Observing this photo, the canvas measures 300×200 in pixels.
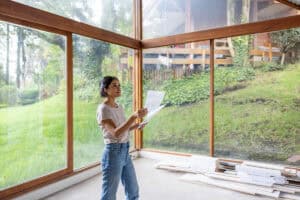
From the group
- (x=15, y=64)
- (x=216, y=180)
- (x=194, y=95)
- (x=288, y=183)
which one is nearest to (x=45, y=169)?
(x=15, y=64)

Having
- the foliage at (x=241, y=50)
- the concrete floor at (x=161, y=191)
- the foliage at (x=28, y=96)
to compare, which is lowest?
the concrete floor at (x=161, y=191)

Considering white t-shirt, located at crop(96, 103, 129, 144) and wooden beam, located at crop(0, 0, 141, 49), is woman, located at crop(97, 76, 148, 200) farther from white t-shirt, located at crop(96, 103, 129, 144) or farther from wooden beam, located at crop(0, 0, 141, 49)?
wooden beam, located at crop(0, 0, 141, 49)

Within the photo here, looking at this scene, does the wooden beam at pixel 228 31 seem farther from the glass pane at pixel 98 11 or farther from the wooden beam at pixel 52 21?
the wooden beam at pixel 52 21

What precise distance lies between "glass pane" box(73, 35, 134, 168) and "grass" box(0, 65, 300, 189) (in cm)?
2

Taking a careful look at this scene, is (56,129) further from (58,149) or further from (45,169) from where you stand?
(45,169)

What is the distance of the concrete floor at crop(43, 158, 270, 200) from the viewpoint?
329 cm

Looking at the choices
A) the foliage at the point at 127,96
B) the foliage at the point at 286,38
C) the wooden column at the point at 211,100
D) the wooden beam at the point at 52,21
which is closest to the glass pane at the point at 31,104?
the wooden beam at the point at 52,21

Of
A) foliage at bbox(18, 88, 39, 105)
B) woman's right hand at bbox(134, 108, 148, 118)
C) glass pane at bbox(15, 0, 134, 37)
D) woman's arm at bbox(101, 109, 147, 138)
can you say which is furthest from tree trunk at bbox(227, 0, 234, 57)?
foliage at bbox(18, 88, 39, 105)

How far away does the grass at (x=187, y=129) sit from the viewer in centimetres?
318

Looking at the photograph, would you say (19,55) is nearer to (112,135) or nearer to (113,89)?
(113,89)

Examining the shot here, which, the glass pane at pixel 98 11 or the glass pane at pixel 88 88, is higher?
the glass pane at pixel 98 11

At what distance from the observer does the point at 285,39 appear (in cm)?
398

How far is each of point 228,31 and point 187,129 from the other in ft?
5.85

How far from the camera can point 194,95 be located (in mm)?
4730
